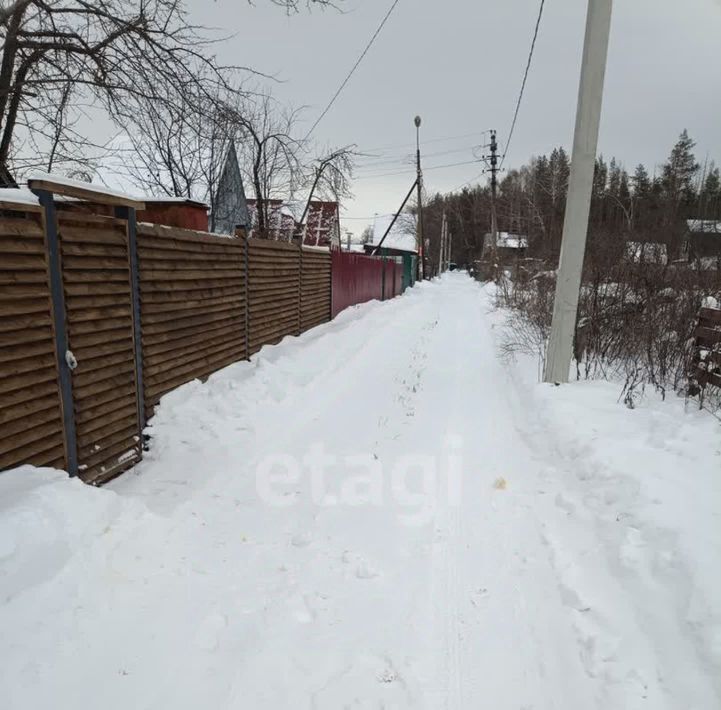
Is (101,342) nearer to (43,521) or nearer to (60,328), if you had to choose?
(60,328)

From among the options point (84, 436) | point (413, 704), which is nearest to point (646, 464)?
point (413, 704)

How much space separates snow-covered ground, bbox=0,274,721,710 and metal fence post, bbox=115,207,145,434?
372 millimetres

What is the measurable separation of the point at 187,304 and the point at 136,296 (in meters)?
0.91

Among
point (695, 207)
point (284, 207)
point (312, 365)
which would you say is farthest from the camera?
point (284, 207)

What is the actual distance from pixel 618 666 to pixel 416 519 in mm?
1447

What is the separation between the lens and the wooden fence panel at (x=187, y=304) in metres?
4.20

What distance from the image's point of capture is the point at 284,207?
17.7m

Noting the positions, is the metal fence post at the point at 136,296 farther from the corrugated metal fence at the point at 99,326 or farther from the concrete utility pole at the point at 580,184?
the concrete utility pole at the point at 580,184

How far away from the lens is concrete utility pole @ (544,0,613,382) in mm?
5441

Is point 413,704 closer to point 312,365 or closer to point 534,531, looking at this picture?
point 534,531

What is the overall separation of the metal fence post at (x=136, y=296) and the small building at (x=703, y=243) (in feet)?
24.4

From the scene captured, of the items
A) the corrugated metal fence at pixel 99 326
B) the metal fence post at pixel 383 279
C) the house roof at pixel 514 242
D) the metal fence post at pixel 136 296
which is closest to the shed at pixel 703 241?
the corrugated metal fence at pixel 99 326

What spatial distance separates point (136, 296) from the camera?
13.0 feet

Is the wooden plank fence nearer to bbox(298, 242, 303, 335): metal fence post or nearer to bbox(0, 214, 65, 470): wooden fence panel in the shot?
bbox(0, 214, 65, 470): wooden fence panel
